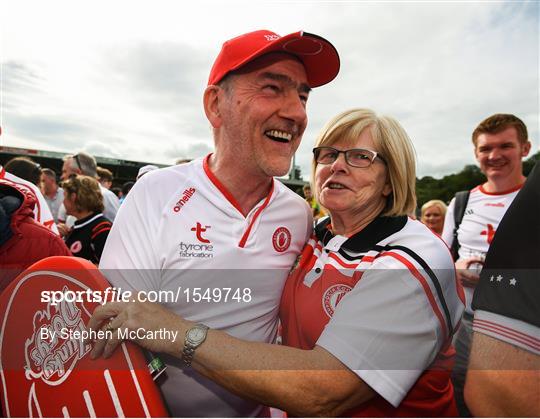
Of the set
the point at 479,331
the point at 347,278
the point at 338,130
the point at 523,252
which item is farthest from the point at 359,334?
the point at 338,130

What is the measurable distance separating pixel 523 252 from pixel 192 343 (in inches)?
42.1

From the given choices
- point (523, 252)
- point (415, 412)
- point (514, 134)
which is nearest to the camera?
point (523, 252)

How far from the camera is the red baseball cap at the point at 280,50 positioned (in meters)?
1.71

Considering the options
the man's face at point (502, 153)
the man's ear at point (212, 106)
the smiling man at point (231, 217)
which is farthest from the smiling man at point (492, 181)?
the man's ear at point (212, 106)

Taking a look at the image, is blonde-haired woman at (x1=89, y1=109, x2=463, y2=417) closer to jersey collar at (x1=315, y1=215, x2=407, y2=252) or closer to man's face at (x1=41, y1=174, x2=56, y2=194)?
jersey collar at (x1=315, y1=215, x2=407, y2=252)

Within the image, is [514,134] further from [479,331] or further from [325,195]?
[479,331]

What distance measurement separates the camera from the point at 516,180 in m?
3.45

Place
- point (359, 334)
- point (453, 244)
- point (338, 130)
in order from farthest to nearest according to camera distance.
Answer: point (453, 244)
point (338, 130)
point (359, 334)

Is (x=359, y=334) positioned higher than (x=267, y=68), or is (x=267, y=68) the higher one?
(x=267, y=68)

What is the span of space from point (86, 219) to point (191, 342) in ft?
9.97

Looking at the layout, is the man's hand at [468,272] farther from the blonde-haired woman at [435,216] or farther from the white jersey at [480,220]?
the blonde-haired woman at [435,216]

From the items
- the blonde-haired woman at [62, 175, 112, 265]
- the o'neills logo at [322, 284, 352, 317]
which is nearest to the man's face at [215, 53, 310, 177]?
the o'neills logo at [322, 284, 352, 317]

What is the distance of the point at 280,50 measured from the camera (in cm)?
179

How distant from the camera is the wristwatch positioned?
1.36 metres
